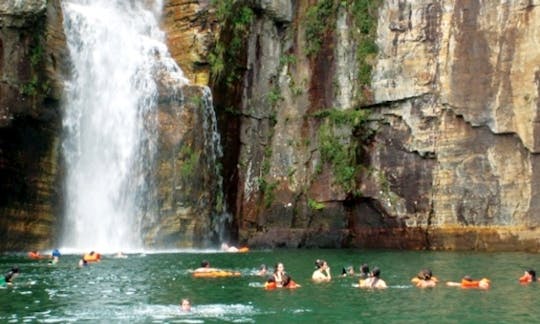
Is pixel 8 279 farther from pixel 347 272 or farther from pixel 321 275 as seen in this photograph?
pixel 347 272

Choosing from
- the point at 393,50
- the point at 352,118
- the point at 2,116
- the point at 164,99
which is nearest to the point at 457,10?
the point at 393,50

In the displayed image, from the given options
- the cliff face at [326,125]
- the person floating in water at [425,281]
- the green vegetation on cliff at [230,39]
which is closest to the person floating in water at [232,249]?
the cliff face at [326,125]

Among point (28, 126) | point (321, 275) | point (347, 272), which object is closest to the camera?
point (321, 275)

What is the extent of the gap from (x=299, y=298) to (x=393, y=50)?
78.1 ft

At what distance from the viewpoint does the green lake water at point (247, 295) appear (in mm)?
18141

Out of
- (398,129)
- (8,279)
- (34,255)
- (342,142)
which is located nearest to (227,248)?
(342,142)

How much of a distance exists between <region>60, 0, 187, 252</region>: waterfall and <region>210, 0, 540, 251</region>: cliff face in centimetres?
604

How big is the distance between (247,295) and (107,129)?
2042 centimetres

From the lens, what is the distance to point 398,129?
4238cm

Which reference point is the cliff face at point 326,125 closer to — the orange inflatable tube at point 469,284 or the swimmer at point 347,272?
the swimmer at point 347,272

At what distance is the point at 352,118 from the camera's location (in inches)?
1700

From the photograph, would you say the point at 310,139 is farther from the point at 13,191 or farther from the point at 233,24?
the point at 13,191

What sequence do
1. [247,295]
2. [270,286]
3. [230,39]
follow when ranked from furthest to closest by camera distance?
Answer: [230,39], [270,286], [247,295]

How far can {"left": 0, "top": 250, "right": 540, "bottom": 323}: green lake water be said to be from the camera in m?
18.1
